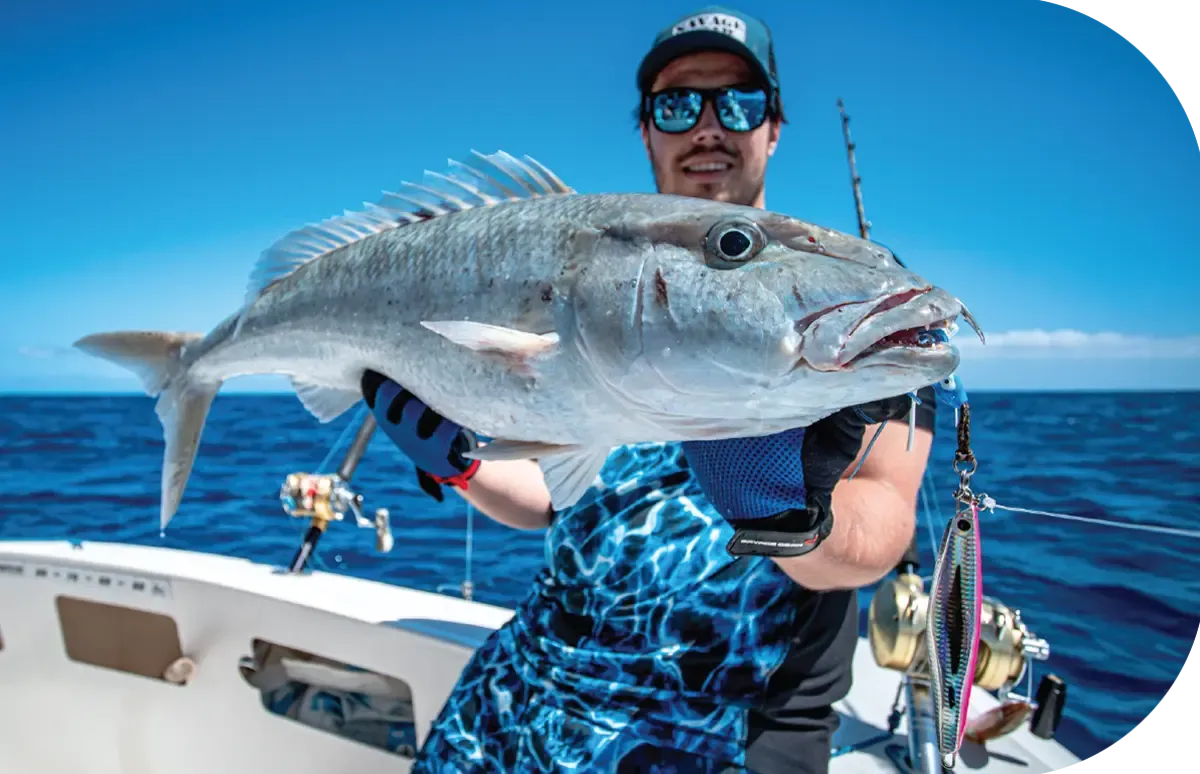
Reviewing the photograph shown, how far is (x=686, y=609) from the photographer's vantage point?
1.98 metres

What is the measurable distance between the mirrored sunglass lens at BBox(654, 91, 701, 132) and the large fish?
1.03 m

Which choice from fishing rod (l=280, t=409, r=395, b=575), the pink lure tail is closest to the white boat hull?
fishing rod (l=280, t=409, r=395, b=575)

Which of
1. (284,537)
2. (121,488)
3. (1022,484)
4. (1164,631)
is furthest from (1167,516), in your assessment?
(121,488)

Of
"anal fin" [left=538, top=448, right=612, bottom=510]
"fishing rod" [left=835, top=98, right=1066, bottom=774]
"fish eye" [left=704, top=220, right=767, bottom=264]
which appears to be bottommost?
"fishing rod" [left=835, top=98, right=1066, bottom=774]

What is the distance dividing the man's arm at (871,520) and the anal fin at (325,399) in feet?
4.59

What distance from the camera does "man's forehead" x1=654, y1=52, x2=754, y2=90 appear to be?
8.94ft

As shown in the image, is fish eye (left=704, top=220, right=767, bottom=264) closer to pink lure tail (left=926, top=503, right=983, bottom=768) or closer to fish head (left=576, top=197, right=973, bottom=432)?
fish head (left=576, top=197, right=973, bottom=432)

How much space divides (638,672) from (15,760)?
3.52 m

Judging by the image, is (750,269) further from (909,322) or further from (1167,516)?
(1167,516)

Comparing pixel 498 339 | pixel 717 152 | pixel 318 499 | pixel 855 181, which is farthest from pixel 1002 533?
pixel 498 339

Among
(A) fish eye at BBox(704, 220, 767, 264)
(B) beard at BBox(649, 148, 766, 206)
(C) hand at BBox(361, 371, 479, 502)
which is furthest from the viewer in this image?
(B) beard at BBox(649, 148, 766, 206)

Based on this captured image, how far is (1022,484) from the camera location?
11508 mm

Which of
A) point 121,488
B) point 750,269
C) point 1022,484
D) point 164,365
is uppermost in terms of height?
point 750,269

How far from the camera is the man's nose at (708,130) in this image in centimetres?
271
